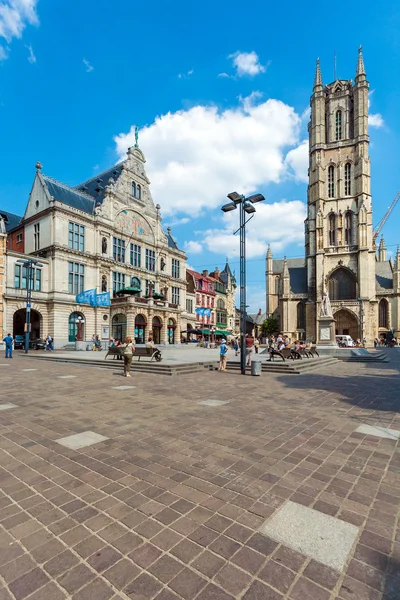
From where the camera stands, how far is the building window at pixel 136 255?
42.0 metres

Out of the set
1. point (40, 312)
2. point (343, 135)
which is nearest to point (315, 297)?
point (343, 135)

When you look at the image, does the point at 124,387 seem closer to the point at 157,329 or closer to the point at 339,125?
the point at 157,329

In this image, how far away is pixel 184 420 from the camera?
19.8 ft

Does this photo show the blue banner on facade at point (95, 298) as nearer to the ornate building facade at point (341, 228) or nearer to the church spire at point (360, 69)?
the ornate building facade at point (341, 228)

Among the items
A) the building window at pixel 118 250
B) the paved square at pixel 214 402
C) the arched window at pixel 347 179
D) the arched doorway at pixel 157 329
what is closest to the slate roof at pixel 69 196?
the building window at pixel 118 250

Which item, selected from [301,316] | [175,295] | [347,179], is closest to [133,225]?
[175,295]

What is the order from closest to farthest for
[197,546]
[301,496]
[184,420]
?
1. [197,546]
2. [301,496]
3. [184,420]

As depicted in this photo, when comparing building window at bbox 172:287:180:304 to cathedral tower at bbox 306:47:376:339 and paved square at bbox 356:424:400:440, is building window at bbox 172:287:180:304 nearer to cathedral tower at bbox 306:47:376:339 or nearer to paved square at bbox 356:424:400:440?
cathedral tower at bbox 306:47:376:339

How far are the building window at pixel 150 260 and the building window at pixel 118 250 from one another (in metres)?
4.69

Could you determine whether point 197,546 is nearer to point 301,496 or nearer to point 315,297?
point 301,496

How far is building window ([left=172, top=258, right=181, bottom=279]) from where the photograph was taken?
1953 inches

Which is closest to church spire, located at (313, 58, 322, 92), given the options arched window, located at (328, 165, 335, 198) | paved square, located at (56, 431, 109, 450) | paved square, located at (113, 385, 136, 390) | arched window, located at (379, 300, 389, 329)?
arched window, located at (328, 165, 335, 198)

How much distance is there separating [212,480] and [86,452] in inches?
77.9

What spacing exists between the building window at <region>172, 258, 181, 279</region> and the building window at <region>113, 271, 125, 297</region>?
11.2m
